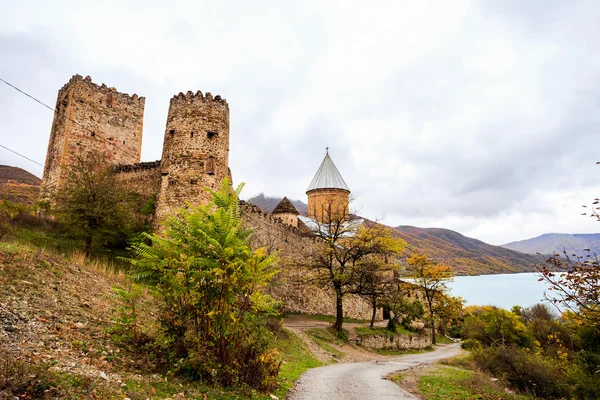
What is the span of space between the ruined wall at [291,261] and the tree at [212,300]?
49.6ft

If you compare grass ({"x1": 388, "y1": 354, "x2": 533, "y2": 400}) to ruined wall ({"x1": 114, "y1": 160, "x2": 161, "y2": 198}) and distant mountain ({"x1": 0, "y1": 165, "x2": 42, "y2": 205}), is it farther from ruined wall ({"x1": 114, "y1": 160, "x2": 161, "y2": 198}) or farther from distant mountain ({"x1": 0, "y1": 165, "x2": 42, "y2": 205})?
distant mountain ({"x1": 0, "y1": 165, "x2": 42, "y2": 205})

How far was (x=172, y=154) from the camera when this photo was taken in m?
17.2

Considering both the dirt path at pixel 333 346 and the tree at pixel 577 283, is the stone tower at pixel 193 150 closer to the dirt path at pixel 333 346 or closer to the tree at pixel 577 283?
the dirt path at pixel 333 346

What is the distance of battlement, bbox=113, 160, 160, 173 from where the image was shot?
2145 cm

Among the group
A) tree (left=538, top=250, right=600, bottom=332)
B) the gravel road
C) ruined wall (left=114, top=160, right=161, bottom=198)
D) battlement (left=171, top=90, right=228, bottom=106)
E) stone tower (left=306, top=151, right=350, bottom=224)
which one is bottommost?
the gravel road

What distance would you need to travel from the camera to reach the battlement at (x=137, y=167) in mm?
21453

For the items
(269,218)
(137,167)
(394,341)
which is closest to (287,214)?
(269,218)

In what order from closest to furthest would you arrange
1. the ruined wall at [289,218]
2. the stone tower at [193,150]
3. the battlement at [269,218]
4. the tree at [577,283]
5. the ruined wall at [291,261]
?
the tree at [577,283], the stone tower at [193,150], the battlement at [269,218], the ruined wall at [291,261], the ruined wall at [289,218]

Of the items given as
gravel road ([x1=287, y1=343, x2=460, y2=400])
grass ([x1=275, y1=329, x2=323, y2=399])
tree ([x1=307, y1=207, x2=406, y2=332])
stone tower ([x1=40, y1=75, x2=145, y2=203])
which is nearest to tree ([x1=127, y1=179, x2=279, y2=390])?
gravel road ([x1=287, y1=343, x2=460, y2=400])

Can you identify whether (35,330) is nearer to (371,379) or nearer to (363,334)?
(371,379)

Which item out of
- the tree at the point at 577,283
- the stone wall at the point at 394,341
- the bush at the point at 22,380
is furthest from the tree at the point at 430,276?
→ the bush at the point at 22,380

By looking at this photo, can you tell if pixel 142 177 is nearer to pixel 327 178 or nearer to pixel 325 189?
pixel 325 189

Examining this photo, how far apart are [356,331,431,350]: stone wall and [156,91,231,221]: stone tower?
14.5 metres

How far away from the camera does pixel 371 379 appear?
36.7ft
